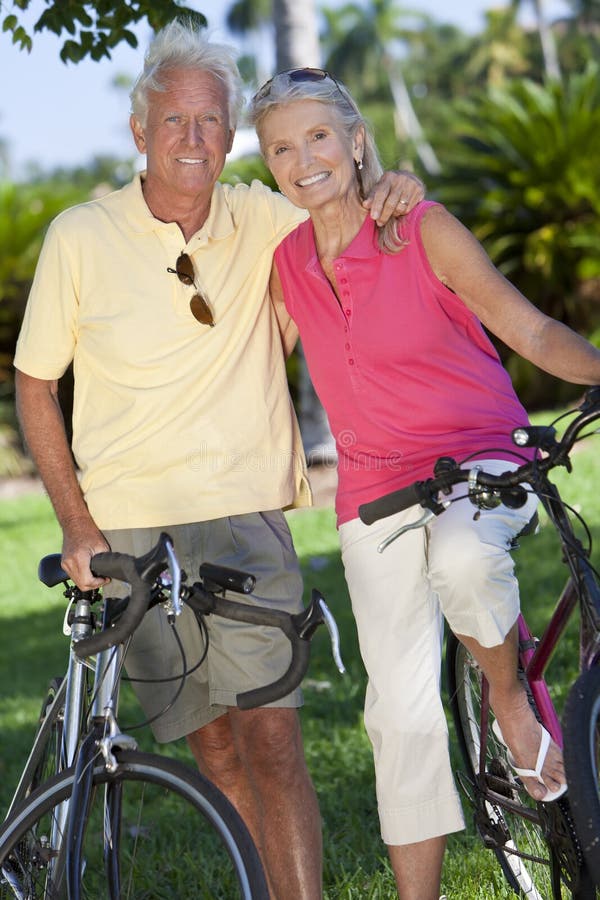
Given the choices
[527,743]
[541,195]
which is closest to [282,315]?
[527,743]

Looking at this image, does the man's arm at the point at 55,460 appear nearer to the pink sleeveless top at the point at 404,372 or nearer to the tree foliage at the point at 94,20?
the pink sleeveless top at the point at 404,372

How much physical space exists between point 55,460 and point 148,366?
13.6 inches

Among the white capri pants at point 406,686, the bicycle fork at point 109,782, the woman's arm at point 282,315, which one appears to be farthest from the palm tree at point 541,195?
the bicycle fork at point 109,782

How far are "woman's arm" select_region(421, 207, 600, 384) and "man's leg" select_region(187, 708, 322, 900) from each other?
116 cm

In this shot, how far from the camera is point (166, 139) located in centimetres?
343

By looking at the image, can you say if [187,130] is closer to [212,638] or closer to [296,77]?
[296,77]

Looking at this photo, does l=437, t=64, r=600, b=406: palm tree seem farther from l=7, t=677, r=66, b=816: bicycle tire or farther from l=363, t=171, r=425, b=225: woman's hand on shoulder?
l=7, t=677, r=66, b=816: bicycle tire

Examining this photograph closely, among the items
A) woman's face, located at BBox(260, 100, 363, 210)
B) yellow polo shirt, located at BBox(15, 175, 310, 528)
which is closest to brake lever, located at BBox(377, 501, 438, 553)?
yellow polo shirt, located at BBox(15, 175, 310, 528)

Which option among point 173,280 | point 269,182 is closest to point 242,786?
point 173,280

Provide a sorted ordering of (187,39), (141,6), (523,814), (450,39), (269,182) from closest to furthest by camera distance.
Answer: (523,814) → (187,39) → (141,6) → (269,182) → (450,39)

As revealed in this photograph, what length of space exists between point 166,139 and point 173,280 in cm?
38

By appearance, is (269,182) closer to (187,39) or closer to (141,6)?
(141,6)

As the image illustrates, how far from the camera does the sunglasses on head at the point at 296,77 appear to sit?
10.8 feet

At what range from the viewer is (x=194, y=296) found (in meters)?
3.43
